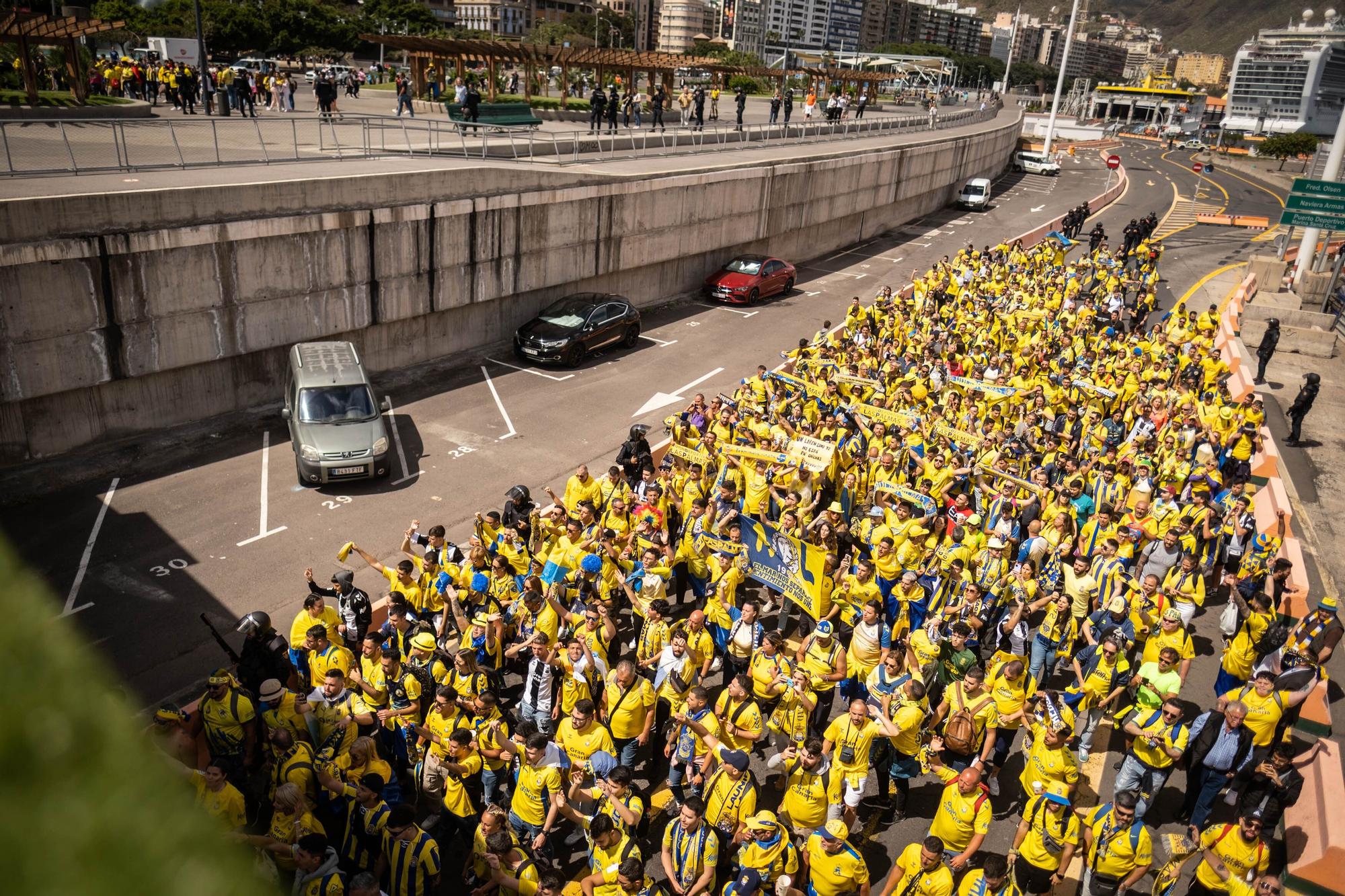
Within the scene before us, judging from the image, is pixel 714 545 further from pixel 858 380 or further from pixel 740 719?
pixel 858 380

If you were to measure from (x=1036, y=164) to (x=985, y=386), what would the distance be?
188 ft

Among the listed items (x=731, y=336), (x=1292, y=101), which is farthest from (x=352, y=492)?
(x=1292, y=101)

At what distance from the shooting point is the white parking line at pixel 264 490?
45.5 feet

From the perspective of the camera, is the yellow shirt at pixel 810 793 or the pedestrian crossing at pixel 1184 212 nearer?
the yellow shirt at pixel 810 793

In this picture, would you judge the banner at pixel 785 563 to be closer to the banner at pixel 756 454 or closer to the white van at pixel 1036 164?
the banner at pixel 756 454

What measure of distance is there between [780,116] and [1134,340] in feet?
125

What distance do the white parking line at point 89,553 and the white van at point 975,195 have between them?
45589 millimetres

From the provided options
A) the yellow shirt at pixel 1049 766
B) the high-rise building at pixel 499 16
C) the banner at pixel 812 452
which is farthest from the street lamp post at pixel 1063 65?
the high-rise building at pixel 499 16

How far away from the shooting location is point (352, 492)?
15414 millimetres

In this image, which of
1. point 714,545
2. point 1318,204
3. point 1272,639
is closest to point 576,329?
point 714,545

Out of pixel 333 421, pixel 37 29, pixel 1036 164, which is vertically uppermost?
pixel 37 29

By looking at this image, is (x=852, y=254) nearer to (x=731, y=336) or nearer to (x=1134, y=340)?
(x=731, y=336)

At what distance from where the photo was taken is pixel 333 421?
51.9ft

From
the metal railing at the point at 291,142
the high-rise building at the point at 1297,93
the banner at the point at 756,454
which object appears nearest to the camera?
the banner at the point at 756,454
